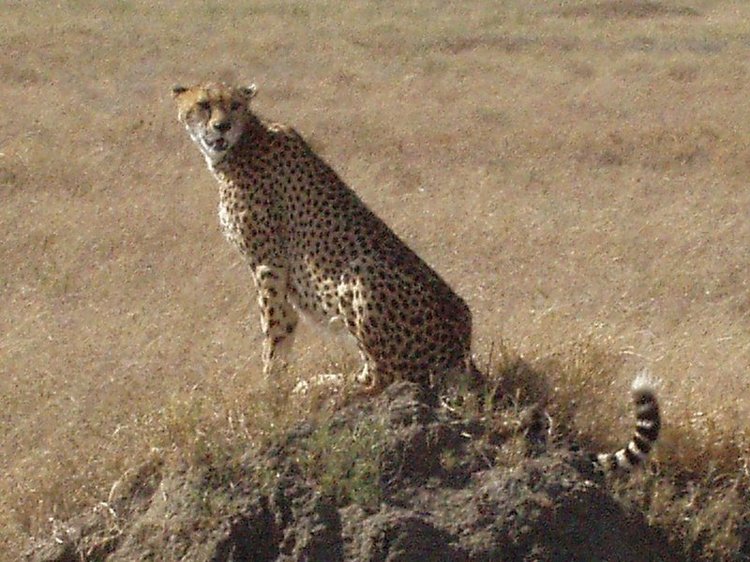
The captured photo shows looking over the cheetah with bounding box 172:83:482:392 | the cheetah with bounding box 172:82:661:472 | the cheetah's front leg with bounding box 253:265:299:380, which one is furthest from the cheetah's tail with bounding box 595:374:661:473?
the cheetah's front leg with bounding box 253:265:299:380

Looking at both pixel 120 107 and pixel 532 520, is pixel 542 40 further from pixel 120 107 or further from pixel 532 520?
pixel 532 520

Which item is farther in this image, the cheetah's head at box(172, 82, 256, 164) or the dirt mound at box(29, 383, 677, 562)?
the cheetah's head at box(172, 82, 256, 164)

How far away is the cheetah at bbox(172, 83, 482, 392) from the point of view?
419cm

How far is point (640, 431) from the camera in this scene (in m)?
3.78

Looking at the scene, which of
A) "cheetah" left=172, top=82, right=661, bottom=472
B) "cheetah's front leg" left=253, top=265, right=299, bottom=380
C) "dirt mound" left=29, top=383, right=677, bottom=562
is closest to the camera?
"dirt mound" left=29, top=383, right=677, bottom=562

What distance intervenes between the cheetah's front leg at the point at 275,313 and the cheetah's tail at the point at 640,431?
44.6 inches

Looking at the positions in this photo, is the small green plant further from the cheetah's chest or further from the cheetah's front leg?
the cheetah's chest

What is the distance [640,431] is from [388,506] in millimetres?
663

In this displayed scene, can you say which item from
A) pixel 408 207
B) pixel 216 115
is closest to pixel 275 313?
pixel 216 115

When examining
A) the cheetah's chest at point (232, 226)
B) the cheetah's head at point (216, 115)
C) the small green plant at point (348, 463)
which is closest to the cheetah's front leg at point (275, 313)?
the cheetah's chest at point (232, 226)

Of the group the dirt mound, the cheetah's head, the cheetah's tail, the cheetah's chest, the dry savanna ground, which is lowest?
the dry savanna ground

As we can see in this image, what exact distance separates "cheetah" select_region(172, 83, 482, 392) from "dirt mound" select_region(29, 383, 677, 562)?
349mm

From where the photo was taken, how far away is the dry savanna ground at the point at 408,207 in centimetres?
422

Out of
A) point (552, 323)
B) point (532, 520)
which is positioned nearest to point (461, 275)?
point (552, 323)
